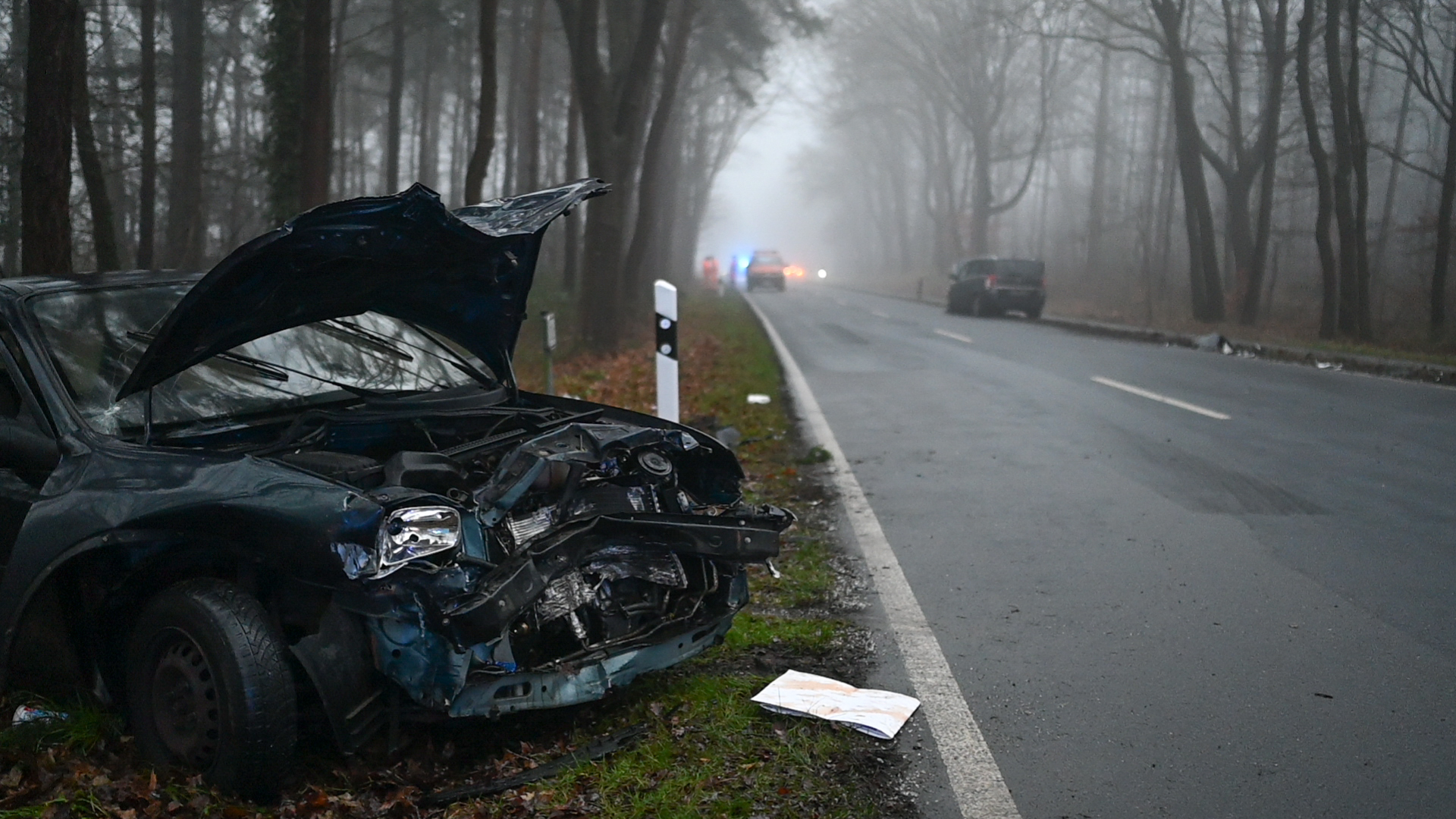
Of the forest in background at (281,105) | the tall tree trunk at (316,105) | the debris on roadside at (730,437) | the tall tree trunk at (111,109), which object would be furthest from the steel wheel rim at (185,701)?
the tall tree trunk at (111,109)

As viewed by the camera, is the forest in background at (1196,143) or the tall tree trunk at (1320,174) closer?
the tall tree trunk at (1320,174)

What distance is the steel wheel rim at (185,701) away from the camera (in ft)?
11.5

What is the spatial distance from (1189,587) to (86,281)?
496 cm

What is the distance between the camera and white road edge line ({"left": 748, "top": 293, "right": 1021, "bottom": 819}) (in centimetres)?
349

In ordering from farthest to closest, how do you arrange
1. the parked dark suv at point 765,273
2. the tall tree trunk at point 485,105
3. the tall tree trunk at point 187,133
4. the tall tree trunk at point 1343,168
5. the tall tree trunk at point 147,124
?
1. the parked dark suv at point 765,273
2. the tall tree trunk at point 187,133
3. the tall tree trunk at point 1343,168
4. the tall tree trunk at point 147,124
5. the tall tree trunk at point 485,105

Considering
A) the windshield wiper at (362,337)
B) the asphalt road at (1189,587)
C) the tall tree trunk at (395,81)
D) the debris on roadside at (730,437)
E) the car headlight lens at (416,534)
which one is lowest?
the asphalt road at (1189,587)

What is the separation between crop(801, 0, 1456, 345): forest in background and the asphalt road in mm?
11331

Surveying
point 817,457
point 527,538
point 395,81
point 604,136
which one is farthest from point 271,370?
point 395,81

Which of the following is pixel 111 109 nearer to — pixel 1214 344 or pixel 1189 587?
pixel 1189 587

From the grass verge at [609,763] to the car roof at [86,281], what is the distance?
5.05 ft

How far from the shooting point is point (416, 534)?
3.50 metres

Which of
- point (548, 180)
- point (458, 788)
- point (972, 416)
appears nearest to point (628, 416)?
point (458, 788)

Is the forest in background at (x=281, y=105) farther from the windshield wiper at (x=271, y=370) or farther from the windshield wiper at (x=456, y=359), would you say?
the windshield wiper at (x=271, y=370)

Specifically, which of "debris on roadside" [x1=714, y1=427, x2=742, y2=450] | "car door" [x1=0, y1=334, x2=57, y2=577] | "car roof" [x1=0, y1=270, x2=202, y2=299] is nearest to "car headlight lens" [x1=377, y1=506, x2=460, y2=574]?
"car door" [x1=0, y1=334, x2=57, y2=577]
